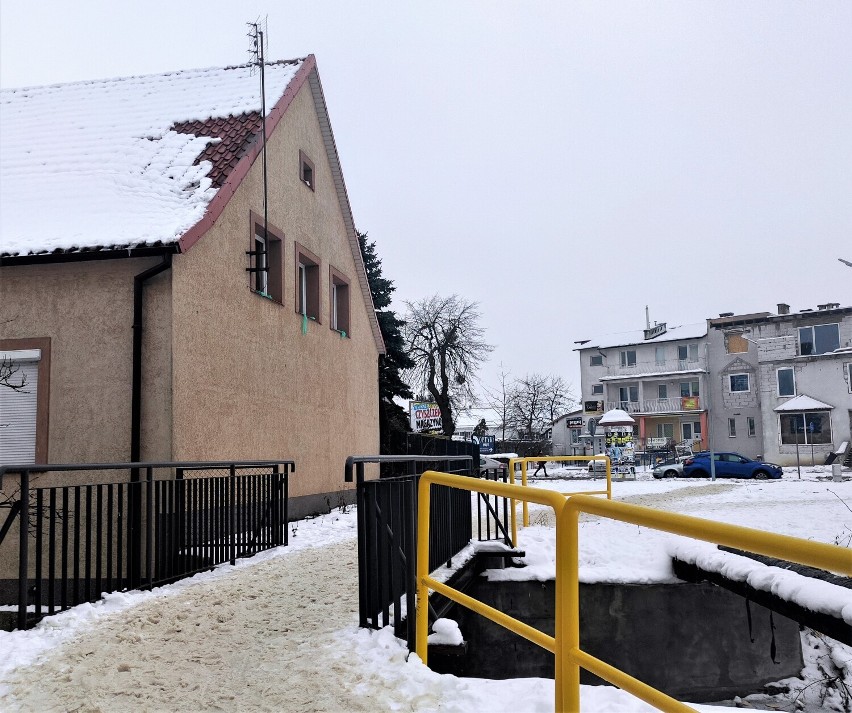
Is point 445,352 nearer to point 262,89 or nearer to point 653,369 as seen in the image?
point 653,369

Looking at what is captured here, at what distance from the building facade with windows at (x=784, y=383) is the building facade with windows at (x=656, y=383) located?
1.52 meters

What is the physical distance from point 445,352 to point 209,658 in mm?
42498

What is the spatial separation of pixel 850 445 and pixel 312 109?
38282 mm

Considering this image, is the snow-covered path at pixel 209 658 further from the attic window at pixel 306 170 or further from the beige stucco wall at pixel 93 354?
the attic window at pixel 306 170

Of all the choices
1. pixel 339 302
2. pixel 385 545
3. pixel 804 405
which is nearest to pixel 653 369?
pixel 804 405

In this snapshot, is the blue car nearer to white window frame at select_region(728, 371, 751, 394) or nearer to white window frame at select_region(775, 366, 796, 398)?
white window frame at select_region(775, 366, 796, 398)

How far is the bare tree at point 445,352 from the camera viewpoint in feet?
152

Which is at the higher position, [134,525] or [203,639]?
[134,525]

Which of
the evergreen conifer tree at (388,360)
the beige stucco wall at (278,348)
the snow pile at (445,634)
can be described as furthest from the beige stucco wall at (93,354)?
the evergreen conifer tree at (388,360)

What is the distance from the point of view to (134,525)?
23.2ft

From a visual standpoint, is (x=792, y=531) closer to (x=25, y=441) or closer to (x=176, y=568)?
(x=176, y=568)

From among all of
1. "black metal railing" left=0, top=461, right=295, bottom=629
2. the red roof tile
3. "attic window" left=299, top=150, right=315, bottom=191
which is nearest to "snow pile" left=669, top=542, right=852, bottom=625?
"black metal railing" left=0, top=461, right=295, bottom=629

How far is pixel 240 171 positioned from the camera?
1199cm

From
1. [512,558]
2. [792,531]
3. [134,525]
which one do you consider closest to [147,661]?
[134,525]
